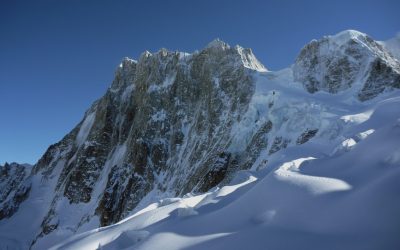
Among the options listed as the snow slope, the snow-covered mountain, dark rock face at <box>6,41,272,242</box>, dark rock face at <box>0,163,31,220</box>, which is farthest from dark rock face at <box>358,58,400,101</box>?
dark rock face at <box>0,163,31,220</box>

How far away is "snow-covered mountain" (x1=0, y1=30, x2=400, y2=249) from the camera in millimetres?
8078

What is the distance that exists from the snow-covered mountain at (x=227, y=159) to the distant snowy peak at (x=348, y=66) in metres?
0.16

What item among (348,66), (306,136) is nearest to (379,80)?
(348,66)

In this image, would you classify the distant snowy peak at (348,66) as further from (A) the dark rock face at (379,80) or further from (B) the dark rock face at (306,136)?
(B) the dark rock face at (306,136)

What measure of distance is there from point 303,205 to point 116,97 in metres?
76.0

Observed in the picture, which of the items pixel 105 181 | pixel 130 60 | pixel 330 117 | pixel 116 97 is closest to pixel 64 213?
pixel 105 181

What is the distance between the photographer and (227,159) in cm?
4209

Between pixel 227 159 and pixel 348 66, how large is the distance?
18.2 m

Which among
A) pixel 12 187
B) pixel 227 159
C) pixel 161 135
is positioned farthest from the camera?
pixel 12 187

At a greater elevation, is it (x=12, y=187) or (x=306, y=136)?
(x=12, y=187)

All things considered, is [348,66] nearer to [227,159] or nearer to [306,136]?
[306,136]

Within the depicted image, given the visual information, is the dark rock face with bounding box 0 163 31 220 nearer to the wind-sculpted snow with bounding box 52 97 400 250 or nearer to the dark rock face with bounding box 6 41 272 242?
the dark rock face with bounding box 6 41 272 242

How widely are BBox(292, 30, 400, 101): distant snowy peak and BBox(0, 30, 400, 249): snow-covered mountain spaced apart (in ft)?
0.51

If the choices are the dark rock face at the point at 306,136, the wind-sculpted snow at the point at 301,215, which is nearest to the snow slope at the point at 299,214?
the wind-sculpted snow at the point at 301,215
